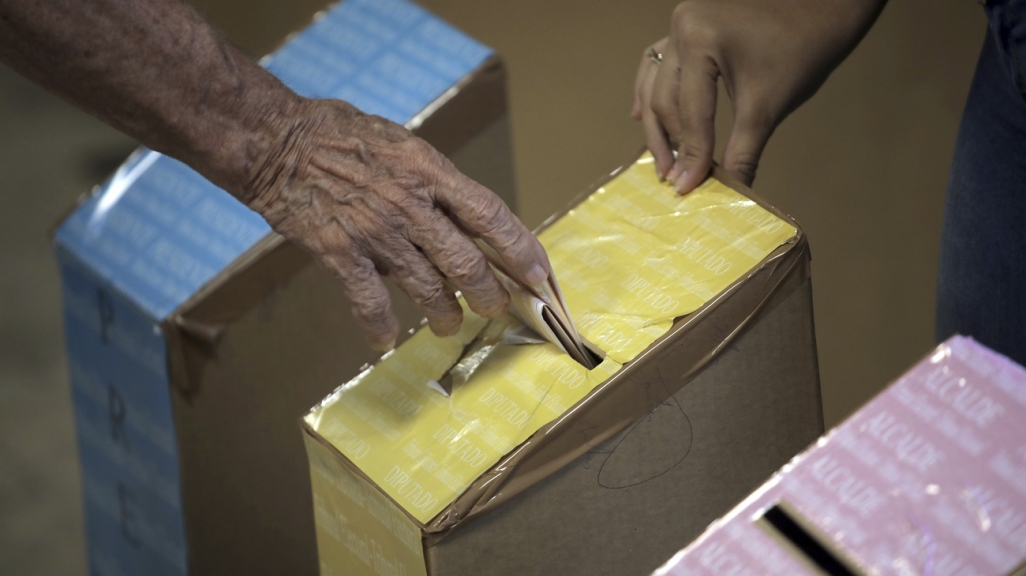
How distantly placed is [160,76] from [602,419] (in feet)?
1.50

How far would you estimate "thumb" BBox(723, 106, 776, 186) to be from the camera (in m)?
0.89

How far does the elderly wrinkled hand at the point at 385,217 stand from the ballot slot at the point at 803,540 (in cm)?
29

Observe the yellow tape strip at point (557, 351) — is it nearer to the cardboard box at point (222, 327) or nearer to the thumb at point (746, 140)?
the thumb at point (746, 140)

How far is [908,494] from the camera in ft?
1.64

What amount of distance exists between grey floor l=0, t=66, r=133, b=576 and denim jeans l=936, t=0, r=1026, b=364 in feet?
5.36

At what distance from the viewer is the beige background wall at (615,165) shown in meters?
1.56

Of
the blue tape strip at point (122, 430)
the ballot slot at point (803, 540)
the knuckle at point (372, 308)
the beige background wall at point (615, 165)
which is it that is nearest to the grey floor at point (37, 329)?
the beige background wall at point (615, 165)

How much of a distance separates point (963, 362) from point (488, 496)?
0.32m

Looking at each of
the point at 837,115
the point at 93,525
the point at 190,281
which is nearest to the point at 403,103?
the point at 190,281

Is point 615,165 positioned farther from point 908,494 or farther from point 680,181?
point 908,494

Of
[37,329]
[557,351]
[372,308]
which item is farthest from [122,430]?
[37,329]

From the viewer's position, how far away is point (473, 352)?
79 cm

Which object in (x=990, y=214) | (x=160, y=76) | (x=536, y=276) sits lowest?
(x=990, y=214)

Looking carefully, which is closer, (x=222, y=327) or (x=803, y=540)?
(x=803, y=540)
